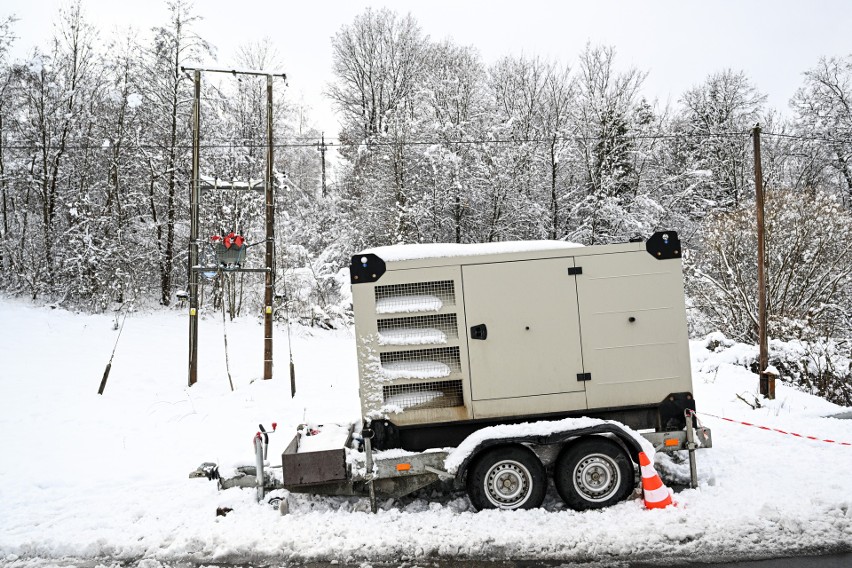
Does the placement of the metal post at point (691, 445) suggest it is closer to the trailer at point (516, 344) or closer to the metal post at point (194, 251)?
the trailer at point (516, 344)

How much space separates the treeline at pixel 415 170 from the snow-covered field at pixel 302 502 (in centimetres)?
726

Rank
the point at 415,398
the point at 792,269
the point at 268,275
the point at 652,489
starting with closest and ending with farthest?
the point at 652,489 → the point at 415,398 → the point at 268,275 → the point at 792,269

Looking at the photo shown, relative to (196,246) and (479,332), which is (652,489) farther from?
(196,246)

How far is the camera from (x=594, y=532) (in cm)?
473

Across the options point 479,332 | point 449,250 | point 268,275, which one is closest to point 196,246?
point 268,275

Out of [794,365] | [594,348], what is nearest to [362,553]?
[594,348]

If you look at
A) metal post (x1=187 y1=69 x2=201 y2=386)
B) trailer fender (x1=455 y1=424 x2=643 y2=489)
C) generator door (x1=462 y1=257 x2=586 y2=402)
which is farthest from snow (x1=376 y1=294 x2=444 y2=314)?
metal post (x1=187 y1=69 x2=201 y2=386)

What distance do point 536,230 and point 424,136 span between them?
683cm

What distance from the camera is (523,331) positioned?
18.1 ft

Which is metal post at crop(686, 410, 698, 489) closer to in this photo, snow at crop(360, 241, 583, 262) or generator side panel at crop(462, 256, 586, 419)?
generator side panel at crop(462, 256, 586, 419)

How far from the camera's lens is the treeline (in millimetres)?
17938

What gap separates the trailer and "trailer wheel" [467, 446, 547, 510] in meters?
0.34

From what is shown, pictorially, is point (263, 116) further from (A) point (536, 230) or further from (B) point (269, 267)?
(B) point (269, 267)

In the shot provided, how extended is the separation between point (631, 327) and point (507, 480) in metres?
1.99
